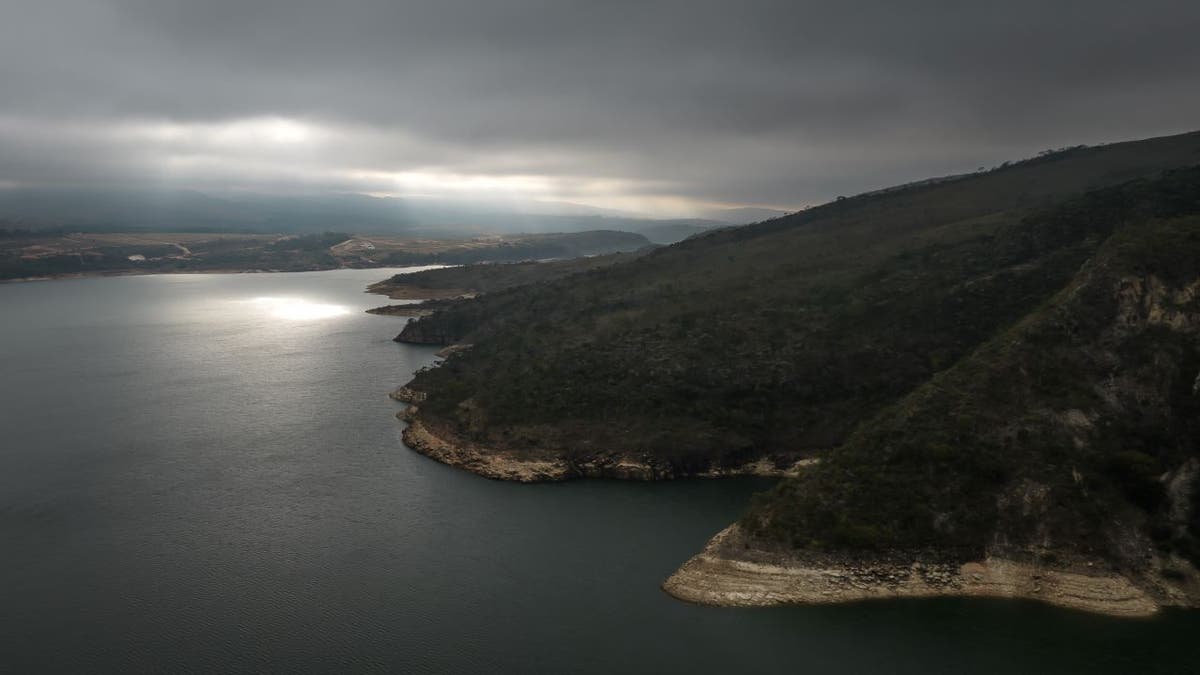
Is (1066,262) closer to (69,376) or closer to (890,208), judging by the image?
(890,208)

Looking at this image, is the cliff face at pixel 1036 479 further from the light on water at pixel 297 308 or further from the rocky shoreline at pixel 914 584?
the light on water at pixel 297 308

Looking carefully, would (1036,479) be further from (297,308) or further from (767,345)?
(297,308)

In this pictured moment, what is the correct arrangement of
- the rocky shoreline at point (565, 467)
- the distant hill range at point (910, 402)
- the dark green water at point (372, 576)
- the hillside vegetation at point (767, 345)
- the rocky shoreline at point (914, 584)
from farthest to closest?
the hillside vegetation at point (767, 345), the rocky shoreline at point (565, 467), the distant hill range at point (910, 402), the rocky shoreline at point (914, 584), the dark green water at point (372, 576)

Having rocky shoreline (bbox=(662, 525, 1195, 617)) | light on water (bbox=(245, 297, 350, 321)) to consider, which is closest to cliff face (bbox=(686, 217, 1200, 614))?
rocky shoreline (bbox=(662, 525, 1195, 617))

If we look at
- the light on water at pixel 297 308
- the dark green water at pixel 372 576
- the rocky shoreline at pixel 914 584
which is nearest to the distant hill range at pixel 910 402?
the rocky shoreline at pixel 914 584

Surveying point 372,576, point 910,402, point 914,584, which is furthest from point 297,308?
point 914,584

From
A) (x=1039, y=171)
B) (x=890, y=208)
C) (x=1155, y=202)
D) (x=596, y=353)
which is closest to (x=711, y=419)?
(x=596, y=353)

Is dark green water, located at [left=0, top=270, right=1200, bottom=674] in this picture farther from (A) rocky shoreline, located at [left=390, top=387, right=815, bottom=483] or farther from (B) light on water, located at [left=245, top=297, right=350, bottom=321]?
(B) light on water, located at [left=245, top=297, right=350, bottom=321]
